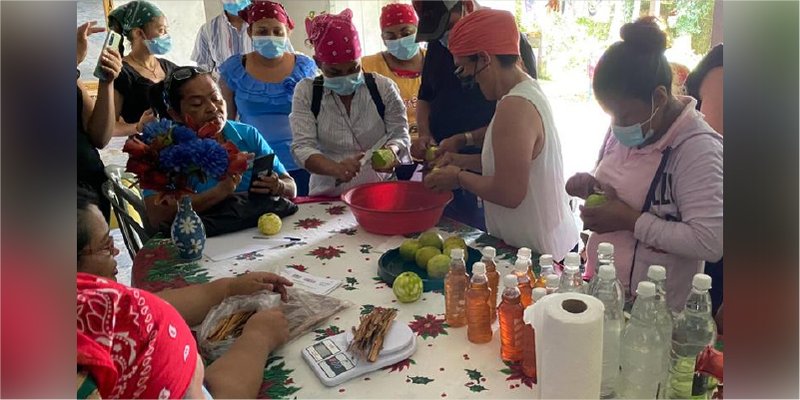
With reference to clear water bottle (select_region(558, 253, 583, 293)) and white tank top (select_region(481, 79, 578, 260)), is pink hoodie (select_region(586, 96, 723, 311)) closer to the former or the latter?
white tank top (select_region(481, 79, 578, 260))

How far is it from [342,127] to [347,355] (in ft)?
4.93

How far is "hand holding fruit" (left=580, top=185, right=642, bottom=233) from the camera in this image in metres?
1.71

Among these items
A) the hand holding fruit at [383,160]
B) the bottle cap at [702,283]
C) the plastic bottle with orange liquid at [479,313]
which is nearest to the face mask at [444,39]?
the hand holding fruit at [383,160]

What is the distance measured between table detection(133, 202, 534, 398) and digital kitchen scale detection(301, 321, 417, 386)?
0.7 inches

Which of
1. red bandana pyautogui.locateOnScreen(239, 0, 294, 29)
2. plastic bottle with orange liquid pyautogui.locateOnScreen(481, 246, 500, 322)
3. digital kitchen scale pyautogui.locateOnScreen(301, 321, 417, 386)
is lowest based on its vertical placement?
digital kitchen scale pyautogui.locateOnScreen(301, 321, 417, 386)

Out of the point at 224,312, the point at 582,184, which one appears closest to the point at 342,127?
the point at 582,184

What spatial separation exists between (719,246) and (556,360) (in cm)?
76

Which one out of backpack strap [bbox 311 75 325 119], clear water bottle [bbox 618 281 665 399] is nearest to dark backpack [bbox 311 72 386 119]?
backpack strap [bbox 311 75 325 119]

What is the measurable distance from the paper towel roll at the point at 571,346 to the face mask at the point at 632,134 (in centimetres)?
80

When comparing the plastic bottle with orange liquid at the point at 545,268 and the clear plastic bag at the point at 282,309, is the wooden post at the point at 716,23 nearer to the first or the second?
the plastic bottle with orange liquid at the point at 545,268

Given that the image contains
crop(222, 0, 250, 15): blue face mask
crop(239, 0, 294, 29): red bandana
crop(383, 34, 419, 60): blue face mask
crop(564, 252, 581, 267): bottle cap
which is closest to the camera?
crop(564, 252, 581, 267): bottle cap

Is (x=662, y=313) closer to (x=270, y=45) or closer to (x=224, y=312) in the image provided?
(x=224, y=312)
